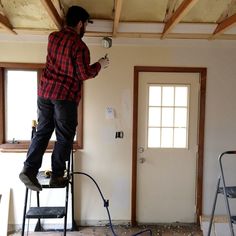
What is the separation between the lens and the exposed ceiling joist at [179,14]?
231cm

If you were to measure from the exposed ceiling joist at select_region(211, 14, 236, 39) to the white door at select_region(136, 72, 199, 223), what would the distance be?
643mm

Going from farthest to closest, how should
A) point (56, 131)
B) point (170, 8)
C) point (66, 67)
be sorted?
point (170, 8), point (56, 131), point (66, 67)

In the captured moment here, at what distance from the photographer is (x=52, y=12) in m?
2.54

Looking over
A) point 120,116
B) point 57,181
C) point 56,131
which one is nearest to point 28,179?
point 57,181

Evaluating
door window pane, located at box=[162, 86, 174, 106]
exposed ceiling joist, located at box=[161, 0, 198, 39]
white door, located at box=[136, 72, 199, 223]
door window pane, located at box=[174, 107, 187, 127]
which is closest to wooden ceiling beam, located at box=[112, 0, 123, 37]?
exposed ceiling joist, located at box=[161, 0, 198, 39]

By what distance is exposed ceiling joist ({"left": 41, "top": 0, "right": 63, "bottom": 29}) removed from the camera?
2.31 m

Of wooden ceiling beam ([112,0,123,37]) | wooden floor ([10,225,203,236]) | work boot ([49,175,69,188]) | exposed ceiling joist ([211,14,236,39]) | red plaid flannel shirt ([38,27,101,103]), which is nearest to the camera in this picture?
wooden ceiling beam ([112,0,123,37])

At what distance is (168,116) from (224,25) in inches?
49.4

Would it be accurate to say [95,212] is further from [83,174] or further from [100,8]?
[100,8]

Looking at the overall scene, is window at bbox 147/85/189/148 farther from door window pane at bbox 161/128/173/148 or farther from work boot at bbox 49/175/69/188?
work boot at bbox 49/175/69/188

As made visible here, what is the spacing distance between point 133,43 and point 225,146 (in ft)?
5.67

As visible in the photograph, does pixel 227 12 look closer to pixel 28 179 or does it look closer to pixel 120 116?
pixel 120 116

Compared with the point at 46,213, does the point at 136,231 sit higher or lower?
lower

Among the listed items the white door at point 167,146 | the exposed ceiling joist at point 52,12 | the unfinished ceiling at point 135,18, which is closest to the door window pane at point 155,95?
the white door at point 167,146
